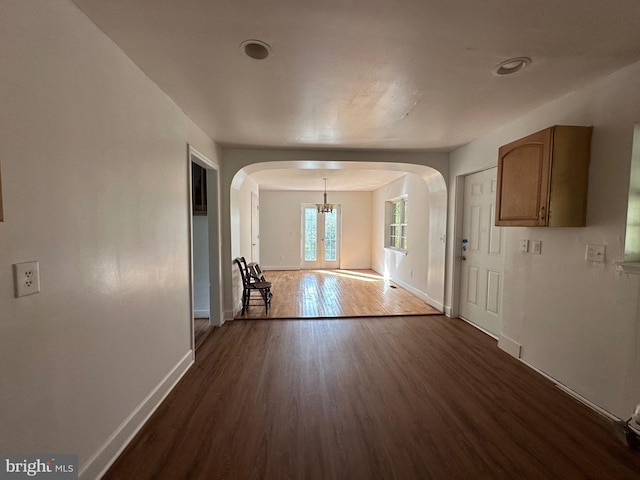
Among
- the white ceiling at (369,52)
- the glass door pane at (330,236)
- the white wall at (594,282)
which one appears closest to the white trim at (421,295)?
the white wall at (594,282)

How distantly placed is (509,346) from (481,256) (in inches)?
43.8

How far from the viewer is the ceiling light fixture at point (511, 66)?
67.4 inches

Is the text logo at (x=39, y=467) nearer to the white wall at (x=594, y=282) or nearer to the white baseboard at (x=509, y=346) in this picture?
the white wall at (x=594, y=282)

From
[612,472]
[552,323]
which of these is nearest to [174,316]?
[612,472]

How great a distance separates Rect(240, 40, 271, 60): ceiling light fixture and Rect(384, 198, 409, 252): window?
187 inches

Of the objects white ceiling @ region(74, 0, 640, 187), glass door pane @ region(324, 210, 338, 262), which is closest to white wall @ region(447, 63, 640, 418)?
white ceiling @ region(74, 0, 640, 187)

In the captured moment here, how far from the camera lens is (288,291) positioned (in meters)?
5.51

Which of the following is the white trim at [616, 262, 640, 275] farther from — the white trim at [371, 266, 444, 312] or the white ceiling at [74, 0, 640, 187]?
the white trim at [371, 266, 444, 312]

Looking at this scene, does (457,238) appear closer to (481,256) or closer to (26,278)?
(481,256)

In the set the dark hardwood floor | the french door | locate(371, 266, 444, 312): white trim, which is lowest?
the dark hardwood floor

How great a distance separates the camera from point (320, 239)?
326 inches

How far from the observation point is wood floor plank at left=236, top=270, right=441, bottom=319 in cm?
415

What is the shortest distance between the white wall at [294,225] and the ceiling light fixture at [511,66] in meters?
6.39

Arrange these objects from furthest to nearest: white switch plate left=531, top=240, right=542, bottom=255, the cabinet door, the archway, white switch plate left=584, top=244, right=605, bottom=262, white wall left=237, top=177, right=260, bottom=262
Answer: white wall left=237, top=177, right=260, bottom=262 < the archway < white switch plate left=531, top=240, right=542, bottom=255 < the cabinet door < white switch plate left=584, top=244, right=605, bottom=262
